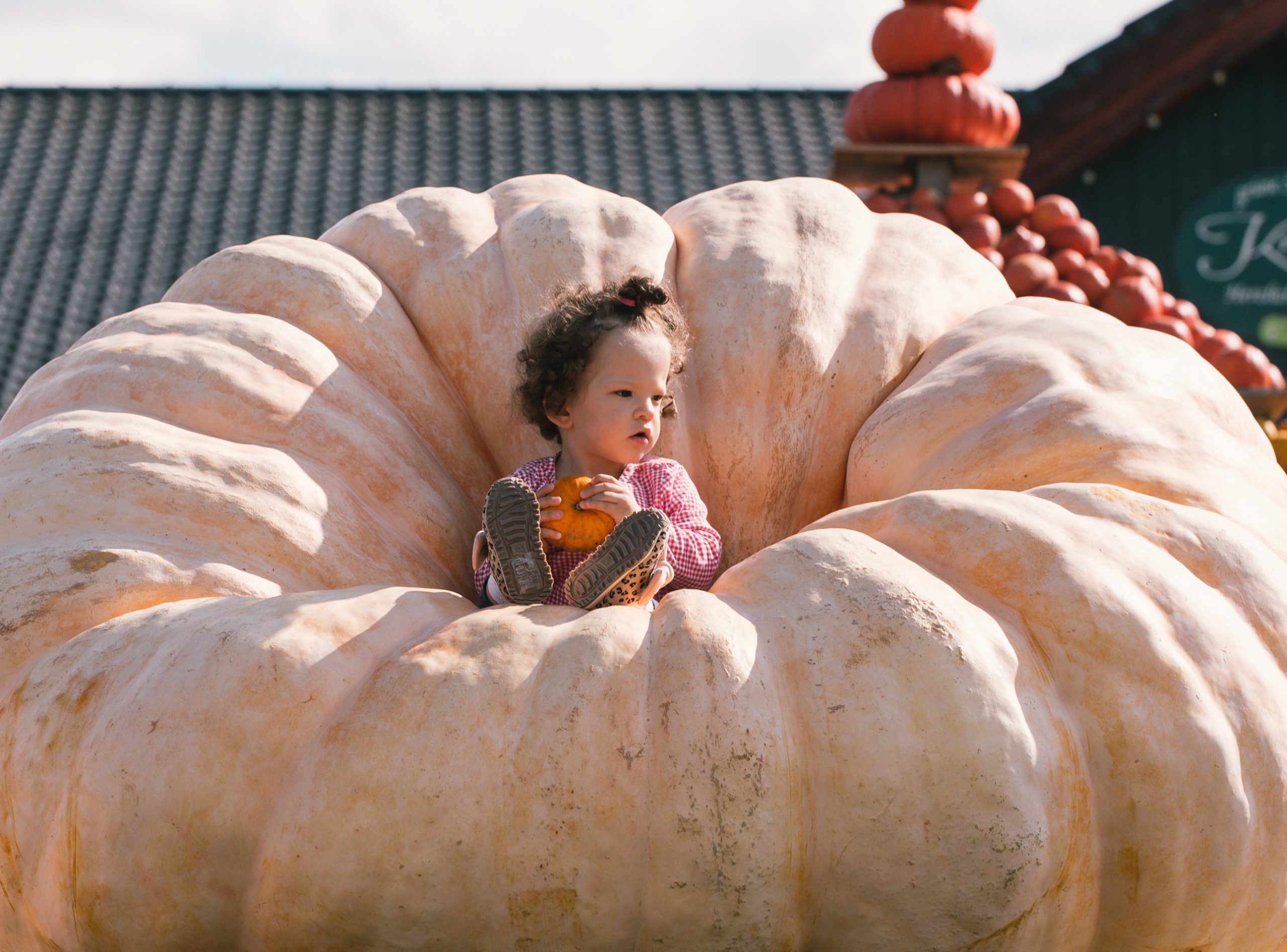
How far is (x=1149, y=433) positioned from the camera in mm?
2203

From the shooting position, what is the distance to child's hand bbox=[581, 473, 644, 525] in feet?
7.62

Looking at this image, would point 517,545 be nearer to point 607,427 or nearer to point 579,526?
point 579,526

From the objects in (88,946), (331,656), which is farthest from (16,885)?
(331,656)

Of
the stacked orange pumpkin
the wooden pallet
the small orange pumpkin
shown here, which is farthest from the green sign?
the small orange pumpkin

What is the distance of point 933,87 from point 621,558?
3.26 m

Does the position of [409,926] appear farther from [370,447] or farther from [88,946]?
[370,447]

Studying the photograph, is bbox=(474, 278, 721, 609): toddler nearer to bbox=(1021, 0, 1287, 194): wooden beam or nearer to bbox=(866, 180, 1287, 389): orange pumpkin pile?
bbox=(866, 180, 1287, 389): orange pumpkin pile

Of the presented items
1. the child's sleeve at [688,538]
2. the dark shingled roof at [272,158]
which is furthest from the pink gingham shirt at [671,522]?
the dark shingled roof at [272,158]

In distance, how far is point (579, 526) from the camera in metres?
2.38

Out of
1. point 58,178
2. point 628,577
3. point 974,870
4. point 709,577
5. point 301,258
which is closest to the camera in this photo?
point 974,870

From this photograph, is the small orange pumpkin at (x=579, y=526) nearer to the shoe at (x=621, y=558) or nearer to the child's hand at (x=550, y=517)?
the child's hand at (x=550, y=517)

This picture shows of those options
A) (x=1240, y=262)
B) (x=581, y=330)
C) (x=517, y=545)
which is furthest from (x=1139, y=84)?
(x=517, y=545)

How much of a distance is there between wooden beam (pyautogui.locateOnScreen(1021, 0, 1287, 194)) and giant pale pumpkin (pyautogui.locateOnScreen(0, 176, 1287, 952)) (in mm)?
6099

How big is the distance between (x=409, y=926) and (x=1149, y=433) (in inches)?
55.9
